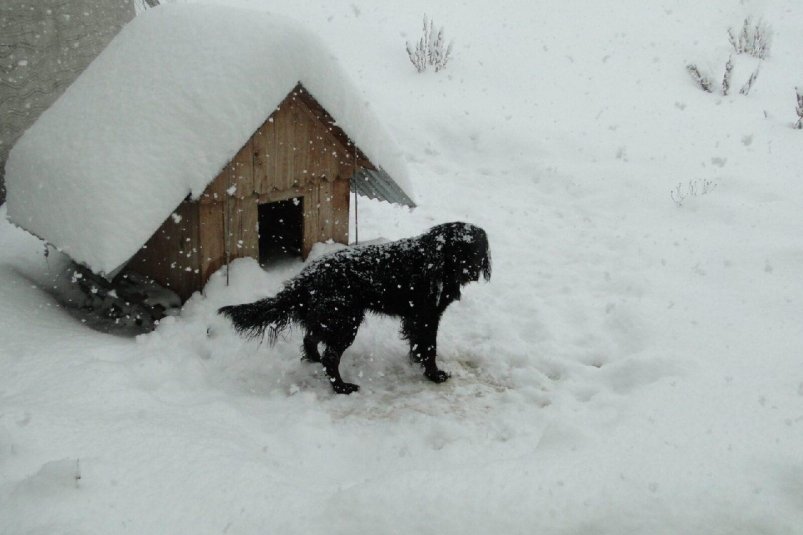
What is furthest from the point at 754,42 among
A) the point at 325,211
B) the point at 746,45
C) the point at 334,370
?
the point at 334,370

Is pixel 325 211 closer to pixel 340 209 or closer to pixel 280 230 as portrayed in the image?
pixel 340 209

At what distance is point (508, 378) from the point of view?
512cm

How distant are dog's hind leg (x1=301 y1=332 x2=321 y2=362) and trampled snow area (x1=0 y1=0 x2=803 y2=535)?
0.11 metres

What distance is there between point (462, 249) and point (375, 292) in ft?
2.56

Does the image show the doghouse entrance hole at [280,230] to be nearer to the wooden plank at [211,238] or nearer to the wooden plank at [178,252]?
the wooden plank at [211,238]

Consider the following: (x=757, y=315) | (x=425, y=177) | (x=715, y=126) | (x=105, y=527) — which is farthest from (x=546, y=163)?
(x=105, y=527)

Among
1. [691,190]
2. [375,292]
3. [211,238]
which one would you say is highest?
[691,190]

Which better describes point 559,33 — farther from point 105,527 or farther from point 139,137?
point 105,527

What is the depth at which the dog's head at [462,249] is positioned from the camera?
480 cm

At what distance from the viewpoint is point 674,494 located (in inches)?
126

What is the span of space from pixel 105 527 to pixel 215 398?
1741mm

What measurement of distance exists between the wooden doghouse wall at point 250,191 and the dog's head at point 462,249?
5.82ft

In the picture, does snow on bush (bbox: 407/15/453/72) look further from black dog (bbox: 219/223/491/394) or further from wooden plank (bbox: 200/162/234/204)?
black dog (bbox: 219/223/491/394)

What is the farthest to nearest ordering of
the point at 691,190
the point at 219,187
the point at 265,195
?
the point at 691,190 → the point at 265,195 → the point at 219,187
